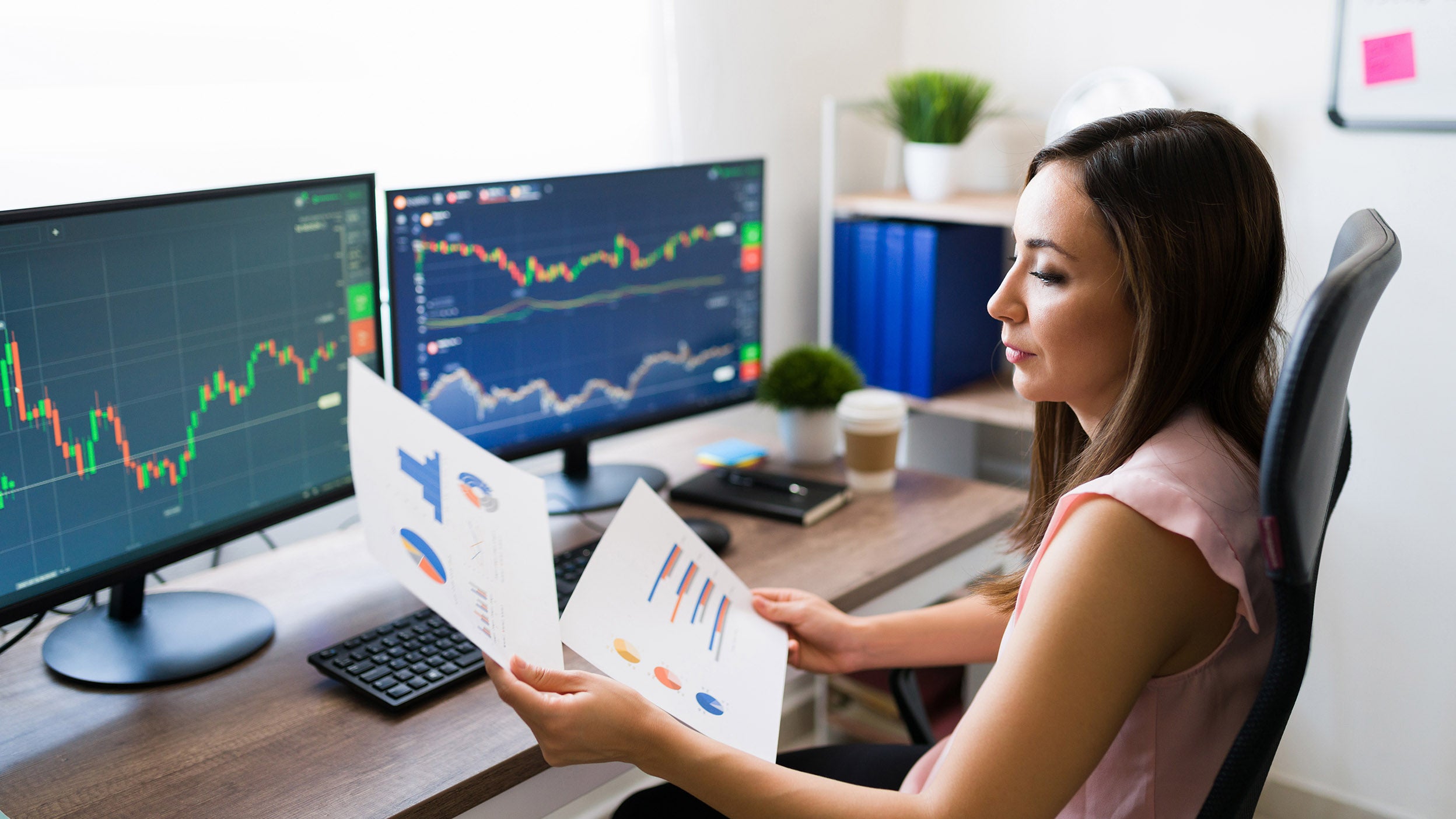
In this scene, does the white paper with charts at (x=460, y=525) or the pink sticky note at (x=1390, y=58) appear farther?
the pink sticky note at (x=1390, y=58)

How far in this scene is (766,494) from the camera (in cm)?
170

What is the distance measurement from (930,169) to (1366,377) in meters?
0.84

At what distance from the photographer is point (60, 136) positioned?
1.40m

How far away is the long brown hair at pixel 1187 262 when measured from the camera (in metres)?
0.91

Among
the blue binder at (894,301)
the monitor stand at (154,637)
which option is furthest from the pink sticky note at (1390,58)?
the monitor stand at (154,637)

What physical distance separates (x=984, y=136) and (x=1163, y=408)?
156 cm

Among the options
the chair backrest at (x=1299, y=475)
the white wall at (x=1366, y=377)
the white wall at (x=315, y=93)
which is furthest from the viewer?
the white wall at (x=1366, y=377)

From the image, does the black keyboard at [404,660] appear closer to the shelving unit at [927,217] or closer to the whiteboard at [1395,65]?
the shelving unit at [927,217]

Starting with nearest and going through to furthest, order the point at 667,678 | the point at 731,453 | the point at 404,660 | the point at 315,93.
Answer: the point at 667,678 → the point at 404,660 → the point at 315,93 → the point at 731,453

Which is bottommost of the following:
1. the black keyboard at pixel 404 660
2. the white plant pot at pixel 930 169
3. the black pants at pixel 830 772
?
the black pants at pixel 830 772

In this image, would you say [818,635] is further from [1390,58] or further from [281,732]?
[1390,58]

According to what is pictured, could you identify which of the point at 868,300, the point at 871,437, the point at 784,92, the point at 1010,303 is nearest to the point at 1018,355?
the point at 1010,303

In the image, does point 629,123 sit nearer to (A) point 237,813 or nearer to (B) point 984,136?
(B) point 984,136

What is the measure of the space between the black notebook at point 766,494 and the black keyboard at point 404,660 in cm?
50
